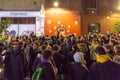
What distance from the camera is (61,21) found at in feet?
95.6

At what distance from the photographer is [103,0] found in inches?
1196

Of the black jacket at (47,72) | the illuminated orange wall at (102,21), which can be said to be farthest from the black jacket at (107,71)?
the illuminated orange wall at (102,21)

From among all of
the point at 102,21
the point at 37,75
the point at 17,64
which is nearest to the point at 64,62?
the point at 17,64

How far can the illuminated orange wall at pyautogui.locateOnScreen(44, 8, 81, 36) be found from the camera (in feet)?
95.1

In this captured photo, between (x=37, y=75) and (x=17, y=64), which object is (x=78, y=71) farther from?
(x=17, y=64)

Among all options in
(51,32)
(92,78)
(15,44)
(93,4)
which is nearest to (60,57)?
(15,44)

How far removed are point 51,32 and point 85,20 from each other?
11.8 feet

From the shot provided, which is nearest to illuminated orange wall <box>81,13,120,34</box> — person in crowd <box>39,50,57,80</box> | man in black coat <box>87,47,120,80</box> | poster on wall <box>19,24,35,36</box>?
poster on wall <box>19,24,35,36</box>

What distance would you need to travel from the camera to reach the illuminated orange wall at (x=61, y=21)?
28984 millimetres

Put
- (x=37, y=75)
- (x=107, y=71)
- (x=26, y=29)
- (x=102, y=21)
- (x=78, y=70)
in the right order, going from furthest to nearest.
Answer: (x=102, y=21), (x=26, y=29), (x=78, y=70), (x=37, y=75), (x=107, y=71)

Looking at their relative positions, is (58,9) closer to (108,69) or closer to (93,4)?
(93,4)

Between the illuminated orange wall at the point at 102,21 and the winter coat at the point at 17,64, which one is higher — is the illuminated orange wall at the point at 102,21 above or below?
above

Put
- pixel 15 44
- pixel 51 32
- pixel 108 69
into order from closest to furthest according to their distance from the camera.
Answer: pixel 108 69 < pixel 15 44 < pixel 51 32

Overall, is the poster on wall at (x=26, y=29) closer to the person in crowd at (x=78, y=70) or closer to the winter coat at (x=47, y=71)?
the person in crowd at (x=78, y=70)
